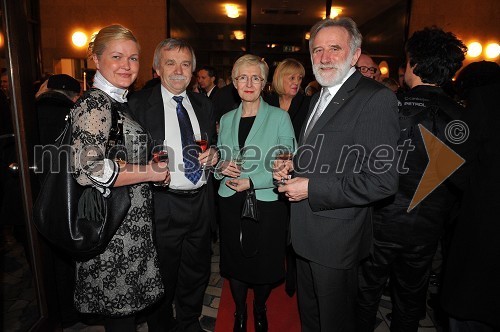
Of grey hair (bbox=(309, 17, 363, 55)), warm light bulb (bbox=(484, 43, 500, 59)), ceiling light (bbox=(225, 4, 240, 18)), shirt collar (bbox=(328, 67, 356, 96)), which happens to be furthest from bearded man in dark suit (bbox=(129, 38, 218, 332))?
warm light bulb (bbox=(484, 43, 500, 59))

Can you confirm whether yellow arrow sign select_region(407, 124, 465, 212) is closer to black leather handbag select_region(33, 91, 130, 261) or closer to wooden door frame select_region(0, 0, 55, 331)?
black leather handbag select_region(33, 91, 130, 261)

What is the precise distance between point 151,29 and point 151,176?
8.87 m

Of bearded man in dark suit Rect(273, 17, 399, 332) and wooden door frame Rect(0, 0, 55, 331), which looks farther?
wooden door frame Rect(0, 0, 55, 331)

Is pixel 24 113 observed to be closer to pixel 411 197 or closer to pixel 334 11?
pixel 411 197

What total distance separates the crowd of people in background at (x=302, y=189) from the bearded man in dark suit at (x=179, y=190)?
1 cm

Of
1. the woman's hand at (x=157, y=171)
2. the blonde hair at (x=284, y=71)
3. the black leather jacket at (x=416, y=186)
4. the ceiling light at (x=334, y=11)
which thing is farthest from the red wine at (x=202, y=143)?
the ceiling light at (x=334, y=11)

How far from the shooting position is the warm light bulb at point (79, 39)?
955cm

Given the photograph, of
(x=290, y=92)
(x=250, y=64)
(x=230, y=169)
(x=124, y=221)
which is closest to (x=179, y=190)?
(x=230, y=169)

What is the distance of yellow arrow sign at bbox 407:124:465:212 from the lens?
214 cm

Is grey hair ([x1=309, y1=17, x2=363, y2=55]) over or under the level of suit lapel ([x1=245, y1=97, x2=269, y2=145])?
over

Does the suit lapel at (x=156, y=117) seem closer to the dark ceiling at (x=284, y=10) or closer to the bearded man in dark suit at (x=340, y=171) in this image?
the bearded man in dark suit at (x=340, y=171)

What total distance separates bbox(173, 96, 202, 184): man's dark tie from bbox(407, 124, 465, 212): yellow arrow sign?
1.52 metres

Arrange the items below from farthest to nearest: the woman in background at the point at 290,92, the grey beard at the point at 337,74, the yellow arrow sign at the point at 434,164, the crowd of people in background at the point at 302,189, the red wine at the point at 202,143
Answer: the woman in background at the point at 290,92 < the red wine at the point at 202,143 < the yellow arrow sign at the point at 434,164 < the grey beard at the point at 337,74 < the crowd of people in background at the point at 302,189

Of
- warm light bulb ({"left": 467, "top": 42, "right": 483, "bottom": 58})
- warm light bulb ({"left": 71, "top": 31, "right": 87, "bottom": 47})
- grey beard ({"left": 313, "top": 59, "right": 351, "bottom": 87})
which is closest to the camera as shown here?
grey beard ({"left": 313, "top": 59, "right": 351, "bottom": 87})
